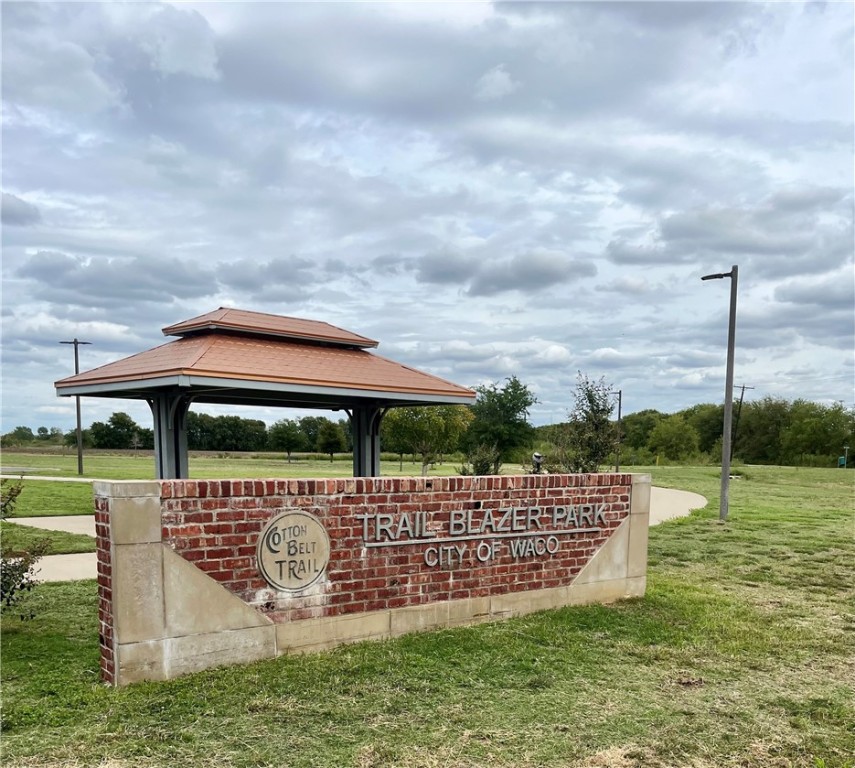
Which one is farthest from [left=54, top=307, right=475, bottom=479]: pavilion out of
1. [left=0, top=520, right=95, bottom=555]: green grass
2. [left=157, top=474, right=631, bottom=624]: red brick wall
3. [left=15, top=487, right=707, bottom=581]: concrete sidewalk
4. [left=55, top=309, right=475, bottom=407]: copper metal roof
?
[left=157, top=474, right=631, bottom=624]: red brick wall

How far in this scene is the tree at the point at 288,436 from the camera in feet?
210

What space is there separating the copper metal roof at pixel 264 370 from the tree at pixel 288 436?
5064cm

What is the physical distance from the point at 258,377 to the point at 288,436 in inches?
2152

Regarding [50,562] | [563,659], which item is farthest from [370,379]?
[563,659]

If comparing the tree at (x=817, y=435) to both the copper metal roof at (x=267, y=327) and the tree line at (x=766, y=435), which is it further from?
the copper metal roof at (x=267, y=327)

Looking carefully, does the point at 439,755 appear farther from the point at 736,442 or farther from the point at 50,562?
the point at 736,442

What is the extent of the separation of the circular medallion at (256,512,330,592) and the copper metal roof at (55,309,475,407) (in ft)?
14.7

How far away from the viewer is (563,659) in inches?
223

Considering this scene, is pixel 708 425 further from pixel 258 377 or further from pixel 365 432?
pixel 258 377

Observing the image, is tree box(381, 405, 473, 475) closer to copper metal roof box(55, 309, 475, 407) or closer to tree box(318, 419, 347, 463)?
tree box(318, 419, 347, 463)

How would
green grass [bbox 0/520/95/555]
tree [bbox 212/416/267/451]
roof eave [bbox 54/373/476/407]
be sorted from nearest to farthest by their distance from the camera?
roof eave [bbox 54/373/476/407], green grass [bbox 0/520/95/555], tree [bbox 212/416/267/451]

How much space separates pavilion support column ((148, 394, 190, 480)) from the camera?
1112 cm

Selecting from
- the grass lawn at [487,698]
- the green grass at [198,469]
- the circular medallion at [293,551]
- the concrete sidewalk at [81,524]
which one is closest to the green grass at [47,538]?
the concrete sidewalk at [81,524]

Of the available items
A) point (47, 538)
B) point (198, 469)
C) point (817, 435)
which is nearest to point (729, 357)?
point (47, 538)
